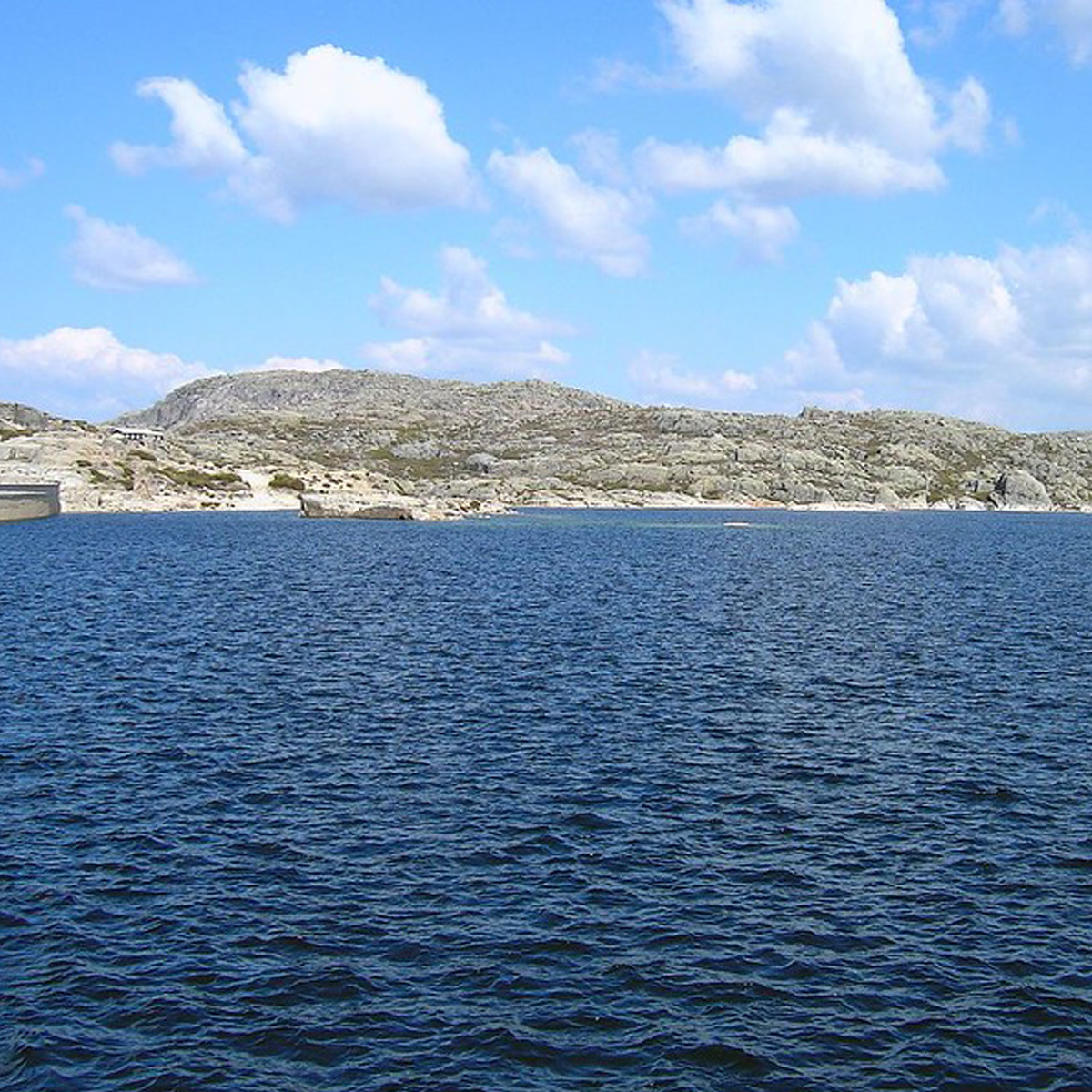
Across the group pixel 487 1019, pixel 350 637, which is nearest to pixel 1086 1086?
pixel 487 1019

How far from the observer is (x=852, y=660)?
225ft

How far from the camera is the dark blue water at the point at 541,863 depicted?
941 inches

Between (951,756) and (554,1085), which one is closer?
(554,1085)

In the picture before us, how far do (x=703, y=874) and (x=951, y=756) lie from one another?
17267 mm

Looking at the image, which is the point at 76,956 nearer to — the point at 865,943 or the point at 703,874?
the point at 703,874

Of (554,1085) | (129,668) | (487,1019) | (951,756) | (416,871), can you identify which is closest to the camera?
(554,1085)

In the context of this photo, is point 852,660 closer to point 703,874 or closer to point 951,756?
point 951,756

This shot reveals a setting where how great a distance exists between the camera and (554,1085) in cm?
2236

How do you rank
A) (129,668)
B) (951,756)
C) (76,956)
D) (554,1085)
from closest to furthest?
(554,1085) < (76,956) < (951,756) < (129,668)

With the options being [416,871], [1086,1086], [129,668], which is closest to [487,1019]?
[416,871]

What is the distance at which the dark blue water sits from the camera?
78.4ft

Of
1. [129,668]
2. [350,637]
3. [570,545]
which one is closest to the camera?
[129,668]

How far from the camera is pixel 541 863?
34031 mm

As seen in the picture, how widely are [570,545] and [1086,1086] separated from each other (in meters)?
142
